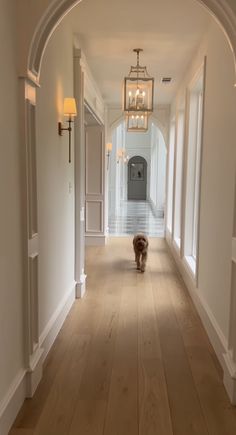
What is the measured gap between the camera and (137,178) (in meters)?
25.1

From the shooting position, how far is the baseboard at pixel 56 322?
3.36 meters

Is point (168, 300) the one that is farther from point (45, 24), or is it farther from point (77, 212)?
point (45, 24)

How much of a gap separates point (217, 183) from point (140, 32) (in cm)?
210

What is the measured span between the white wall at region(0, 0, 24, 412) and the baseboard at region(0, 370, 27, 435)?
3 cm

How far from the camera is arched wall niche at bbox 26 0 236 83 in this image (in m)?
2.50

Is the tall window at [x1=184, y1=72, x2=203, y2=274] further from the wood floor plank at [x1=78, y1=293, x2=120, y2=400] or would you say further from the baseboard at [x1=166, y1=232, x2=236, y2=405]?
the wood floor plank at [x1=78, y1=293, x2=120, y2=400]

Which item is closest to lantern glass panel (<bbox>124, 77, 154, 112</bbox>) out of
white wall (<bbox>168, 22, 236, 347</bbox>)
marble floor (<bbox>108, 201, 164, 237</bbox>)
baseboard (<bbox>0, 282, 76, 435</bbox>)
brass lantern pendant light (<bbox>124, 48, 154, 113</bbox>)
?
brass lantern pendant light (<bbox>124, 48, 154, 113</bbox>)

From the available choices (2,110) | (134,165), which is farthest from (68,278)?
(134,165)

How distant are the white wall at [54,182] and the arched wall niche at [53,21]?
1.72 feet

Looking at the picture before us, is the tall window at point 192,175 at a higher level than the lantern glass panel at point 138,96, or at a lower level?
lower

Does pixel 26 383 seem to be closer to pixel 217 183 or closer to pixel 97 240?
pixel 217 183

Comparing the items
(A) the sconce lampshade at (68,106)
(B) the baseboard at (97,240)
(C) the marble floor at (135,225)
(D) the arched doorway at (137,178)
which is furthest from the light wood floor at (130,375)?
(D) the arched doorway at (137,178)

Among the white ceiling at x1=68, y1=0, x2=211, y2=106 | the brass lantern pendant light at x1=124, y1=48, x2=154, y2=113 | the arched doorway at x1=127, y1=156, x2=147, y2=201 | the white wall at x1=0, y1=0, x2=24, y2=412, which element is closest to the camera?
the white wall at x1=0, y1=0, x2=24, y2=412

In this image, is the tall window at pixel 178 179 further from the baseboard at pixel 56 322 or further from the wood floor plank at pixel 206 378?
the baseboard at pixel 56 322
